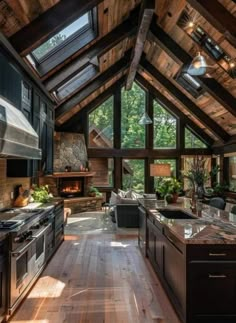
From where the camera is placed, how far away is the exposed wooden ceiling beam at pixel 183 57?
7.37 meters

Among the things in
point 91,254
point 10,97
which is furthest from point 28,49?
point 91,254

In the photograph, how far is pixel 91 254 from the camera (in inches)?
216

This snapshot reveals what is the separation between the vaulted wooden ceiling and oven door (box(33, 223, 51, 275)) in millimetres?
2746

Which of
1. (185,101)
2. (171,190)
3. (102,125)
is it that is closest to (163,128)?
(185,101)

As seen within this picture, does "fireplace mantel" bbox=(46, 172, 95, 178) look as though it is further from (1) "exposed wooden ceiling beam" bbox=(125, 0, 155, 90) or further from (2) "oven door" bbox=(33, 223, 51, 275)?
(2) "oven door" bbox=(33, 223, 51, 275)

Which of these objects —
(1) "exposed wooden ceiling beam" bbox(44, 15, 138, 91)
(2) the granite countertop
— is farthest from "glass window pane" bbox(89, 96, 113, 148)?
(2) the granite countertop

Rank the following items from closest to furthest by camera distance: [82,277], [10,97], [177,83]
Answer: [10,97]
[82,277]
[177,83]

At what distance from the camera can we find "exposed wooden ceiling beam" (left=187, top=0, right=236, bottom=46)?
471 centimetres

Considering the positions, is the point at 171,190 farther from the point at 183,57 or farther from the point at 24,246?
the point at 183,57

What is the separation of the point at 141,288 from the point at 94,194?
742 cm

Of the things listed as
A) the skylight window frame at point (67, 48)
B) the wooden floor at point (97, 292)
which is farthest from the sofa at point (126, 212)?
the skylight window frame at point (67, 48)

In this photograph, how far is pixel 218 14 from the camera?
475 cm

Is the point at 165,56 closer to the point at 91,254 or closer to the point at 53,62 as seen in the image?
the point at 53,62

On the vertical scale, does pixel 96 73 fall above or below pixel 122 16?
below
